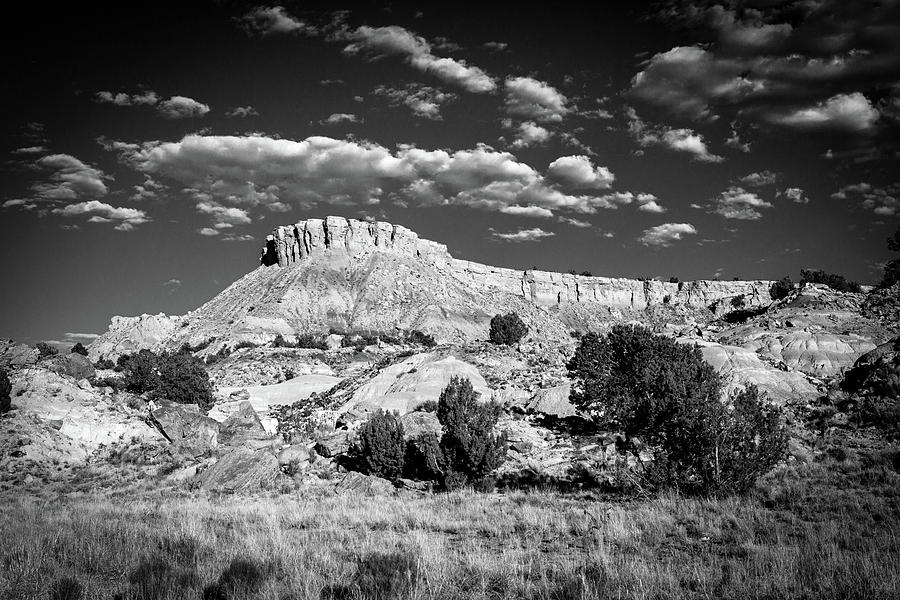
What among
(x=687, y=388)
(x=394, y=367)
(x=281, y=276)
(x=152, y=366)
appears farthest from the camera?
(x=281, y=276)

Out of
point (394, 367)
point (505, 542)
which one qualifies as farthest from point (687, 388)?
point (394, 367)

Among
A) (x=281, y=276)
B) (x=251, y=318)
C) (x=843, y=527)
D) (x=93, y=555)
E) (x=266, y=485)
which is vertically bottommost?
(x=266, y=485)

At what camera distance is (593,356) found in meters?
24.1

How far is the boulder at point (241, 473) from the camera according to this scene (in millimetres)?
16141

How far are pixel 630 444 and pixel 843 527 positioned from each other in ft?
28.9

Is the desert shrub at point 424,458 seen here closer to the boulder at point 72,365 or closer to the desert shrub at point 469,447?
the desert shrub at point 469,447

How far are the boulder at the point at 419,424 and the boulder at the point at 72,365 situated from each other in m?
27.2

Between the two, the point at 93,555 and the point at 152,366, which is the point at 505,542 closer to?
the point at 93,555

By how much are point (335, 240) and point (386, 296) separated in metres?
26.0

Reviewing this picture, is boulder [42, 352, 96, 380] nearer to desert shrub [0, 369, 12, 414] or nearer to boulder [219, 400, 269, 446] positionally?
desert shrub [0, 369, 12, 414]

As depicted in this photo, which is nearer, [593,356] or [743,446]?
[743,446]

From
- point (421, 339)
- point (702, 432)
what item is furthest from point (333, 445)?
point (421, 339)

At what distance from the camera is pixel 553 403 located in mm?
24531

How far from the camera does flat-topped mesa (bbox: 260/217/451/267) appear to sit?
112m
